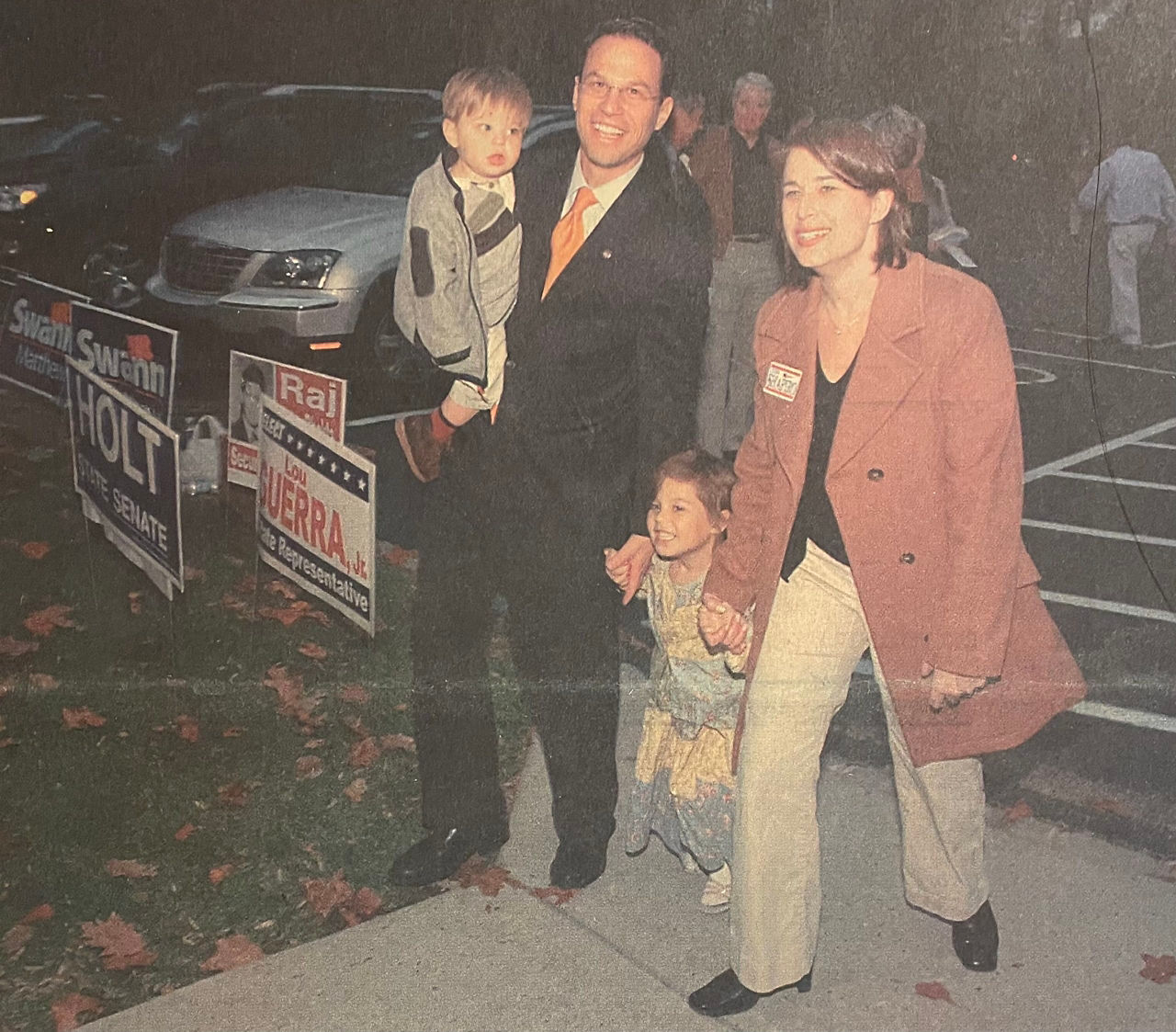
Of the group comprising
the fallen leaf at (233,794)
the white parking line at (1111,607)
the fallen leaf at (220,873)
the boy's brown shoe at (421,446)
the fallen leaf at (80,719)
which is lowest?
the fallen leaf at (220,873)

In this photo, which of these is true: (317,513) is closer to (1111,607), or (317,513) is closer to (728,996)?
(728,996)

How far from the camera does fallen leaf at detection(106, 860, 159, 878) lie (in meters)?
3.90

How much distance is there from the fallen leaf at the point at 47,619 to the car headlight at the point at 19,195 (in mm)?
1214

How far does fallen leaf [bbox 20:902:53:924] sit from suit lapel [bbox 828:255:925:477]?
2.33 meters

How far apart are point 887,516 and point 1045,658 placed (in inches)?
18.9

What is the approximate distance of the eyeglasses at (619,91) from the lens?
3.08 meters

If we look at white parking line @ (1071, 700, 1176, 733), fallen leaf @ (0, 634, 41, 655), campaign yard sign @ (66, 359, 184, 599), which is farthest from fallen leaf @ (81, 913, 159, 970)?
white parking line @ (1071, 700, 1176, 733)

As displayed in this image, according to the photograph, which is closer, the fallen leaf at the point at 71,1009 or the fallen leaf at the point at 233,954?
the fallen leaf at the point at 71,1009

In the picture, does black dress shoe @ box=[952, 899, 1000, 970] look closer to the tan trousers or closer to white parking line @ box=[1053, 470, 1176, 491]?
the tan trousers

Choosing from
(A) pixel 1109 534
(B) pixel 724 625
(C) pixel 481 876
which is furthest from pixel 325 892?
(A) pixel 1109 534

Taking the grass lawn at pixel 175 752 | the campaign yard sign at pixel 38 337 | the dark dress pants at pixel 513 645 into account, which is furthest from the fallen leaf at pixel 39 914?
the campaign yard sign at pixel 38 337

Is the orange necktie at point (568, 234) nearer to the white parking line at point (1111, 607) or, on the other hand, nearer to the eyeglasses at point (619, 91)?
the eyeglasses at point (619, 91)

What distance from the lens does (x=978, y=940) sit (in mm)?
3344

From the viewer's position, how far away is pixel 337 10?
11.1 ft
